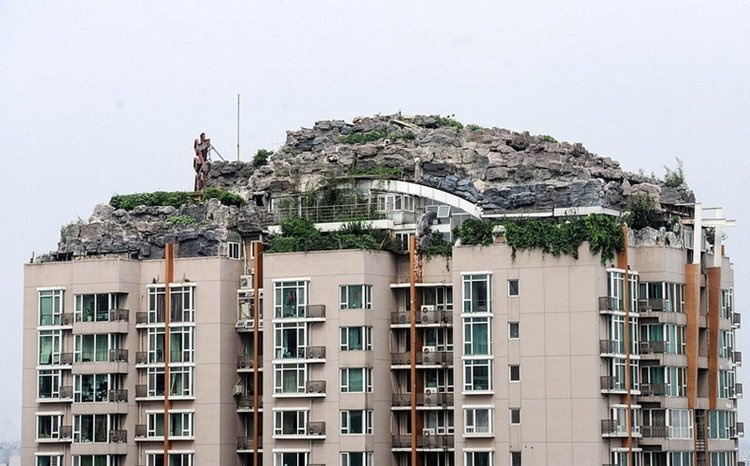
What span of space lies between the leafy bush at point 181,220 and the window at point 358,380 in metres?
15.2

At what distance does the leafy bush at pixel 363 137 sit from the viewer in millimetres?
103062

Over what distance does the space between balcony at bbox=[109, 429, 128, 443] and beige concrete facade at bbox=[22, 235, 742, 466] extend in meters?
0.07

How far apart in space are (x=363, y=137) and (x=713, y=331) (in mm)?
25143

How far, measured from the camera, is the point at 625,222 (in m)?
91.3

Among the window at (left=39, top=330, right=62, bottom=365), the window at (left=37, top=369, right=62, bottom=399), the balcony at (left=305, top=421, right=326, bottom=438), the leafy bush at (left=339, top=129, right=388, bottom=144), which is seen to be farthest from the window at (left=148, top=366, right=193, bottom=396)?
the leafy bush at (left=339, top=129, right=388, bottom=144)

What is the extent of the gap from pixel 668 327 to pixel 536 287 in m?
8.16

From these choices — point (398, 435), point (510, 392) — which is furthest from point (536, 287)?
point (398, 435)

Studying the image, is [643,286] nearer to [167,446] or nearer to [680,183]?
[680,183]

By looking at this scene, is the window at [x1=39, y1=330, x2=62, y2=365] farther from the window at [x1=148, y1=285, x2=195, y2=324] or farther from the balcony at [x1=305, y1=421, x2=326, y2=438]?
the balcony at [x1=305, y1=421, x2=326, y2=438]

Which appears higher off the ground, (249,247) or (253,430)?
(249,247)

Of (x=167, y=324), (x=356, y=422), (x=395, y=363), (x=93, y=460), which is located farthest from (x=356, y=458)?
(x=93, y=460)

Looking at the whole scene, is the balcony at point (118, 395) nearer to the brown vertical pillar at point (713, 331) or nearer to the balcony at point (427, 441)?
→ the balcony at point (427, 441)

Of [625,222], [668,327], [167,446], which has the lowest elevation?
[167,446]

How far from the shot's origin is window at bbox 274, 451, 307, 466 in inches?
3590
